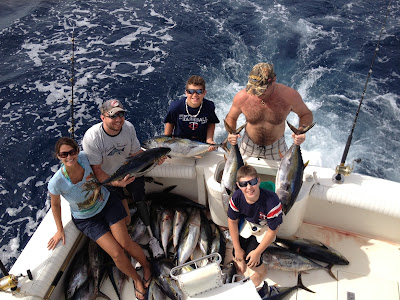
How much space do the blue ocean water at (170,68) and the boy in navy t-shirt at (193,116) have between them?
315 cm

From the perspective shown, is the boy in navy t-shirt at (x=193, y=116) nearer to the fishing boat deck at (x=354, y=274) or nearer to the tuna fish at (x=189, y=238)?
the tuna fish at (x=189, y=238)

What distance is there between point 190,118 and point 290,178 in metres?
1.08

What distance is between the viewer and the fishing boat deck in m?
2.66

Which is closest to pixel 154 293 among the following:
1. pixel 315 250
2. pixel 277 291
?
pixel 277 291

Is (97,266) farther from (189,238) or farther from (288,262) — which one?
(288,262)

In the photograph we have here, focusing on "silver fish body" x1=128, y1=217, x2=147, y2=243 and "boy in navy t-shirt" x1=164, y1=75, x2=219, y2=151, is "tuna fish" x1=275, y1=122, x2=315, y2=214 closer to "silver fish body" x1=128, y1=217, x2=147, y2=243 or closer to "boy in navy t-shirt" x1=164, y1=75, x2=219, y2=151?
"boy in navy t-shirt" x1=164, y1=75, x2=219, y2=151

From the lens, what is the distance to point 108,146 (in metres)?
2.73

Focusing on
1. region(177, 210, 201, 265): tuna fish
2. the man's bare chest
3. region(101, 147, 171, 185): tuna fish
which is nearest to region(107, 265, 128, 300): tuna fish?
→ region(177, 210, 201, 265): tuna fish

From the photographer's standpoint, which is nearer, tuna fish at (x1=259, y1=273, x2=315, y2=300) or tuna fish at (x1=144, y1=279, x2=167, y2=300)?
tuna fish at (x1=259, y1=273, x2=315, y2=300)

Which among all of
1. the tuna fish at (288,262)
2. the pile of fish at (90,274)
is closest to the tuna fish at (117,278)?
the pile of fish at (90,274)

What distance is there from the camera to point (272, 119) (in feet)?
11.0

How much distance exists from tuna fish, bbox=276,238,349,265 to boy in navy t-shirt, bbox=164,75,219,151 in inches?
44.2

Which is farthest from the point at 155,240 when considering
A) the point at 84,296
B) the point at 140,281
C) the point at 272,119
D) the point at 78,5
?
the point at 78,5

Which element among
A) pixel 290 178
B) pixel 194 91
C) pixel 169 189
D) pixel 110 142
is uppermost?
pixel 194 91
